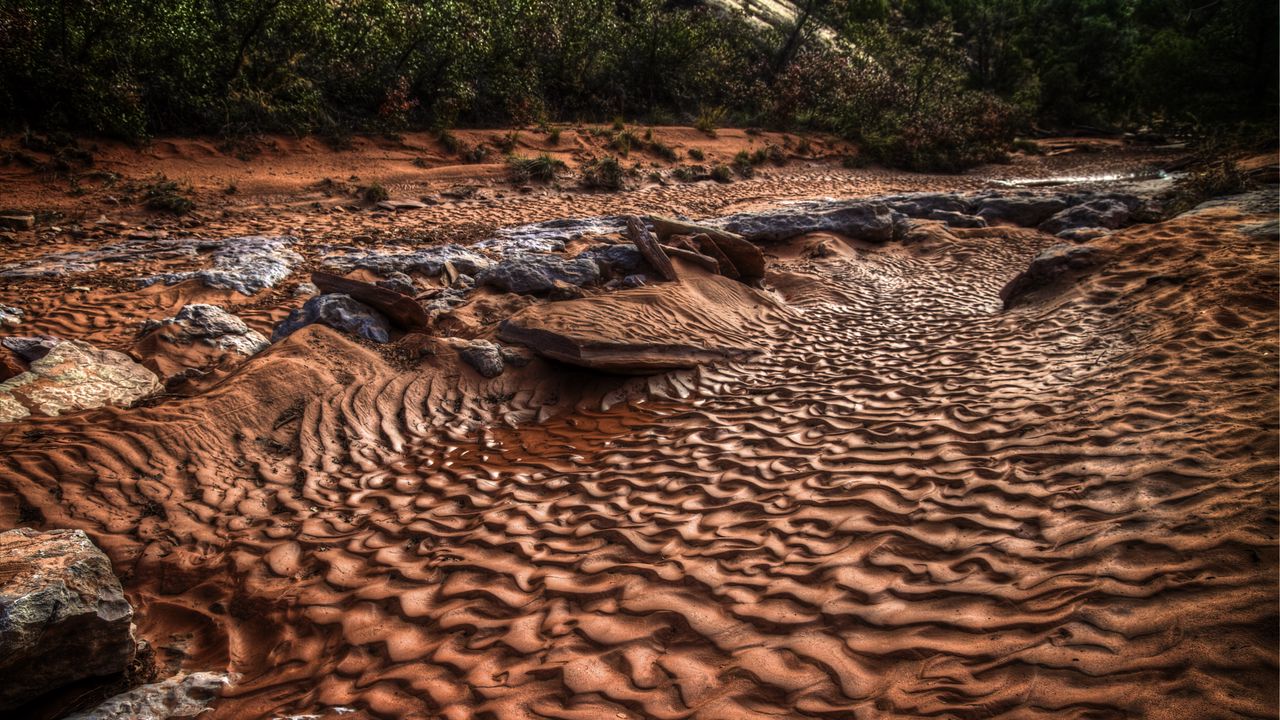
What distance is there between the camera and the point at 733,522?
368 centimetres

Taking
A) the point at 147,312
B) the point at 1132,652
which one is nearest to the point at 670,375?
the point at 1132,652

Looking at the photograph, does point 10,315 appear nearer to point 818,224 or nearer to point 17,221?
point 17,221

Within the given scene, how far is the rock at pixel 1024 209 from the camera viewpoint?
11477 millimetres

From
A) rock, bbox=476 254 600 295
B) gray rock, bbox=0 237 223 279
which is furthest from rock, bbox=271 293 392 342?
gray rock, bbox=0 237 223 279

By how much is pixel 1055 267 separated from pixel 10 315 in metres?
11.8

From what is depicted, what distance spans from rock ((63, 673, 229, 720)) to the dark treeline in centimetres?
1397

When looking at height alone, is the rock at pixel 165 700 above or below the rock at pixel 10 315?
below

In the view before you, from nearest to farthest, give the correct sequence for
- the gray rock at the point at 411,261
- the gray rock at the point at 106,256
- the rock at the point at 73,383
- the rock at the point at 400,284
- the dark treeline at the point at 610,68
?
the rock at the point at 73,383, the rock at the point at 400,284, the gray rock at the point at 106,256, the gray rock at the point at 411,261, the dark treeline at the point at 610,68

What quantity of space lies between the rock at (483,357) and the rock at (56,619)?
132 inches

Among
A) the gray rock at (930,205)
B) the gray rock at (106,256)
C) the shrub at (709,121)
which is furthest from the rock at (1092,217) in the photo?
the gray rock at (106,256)

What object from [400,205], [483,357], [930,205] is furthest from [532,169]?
[483,357]

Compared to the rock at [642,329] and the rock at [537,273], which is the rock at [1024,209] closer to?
the rock at [642,329]

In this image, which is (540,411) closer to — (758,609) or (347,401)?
(347,401)

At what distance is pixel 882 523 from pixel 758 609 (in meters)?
1.02
